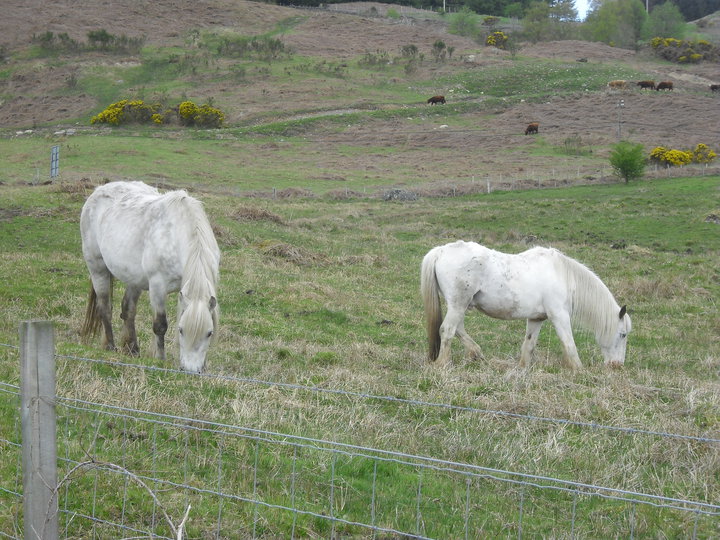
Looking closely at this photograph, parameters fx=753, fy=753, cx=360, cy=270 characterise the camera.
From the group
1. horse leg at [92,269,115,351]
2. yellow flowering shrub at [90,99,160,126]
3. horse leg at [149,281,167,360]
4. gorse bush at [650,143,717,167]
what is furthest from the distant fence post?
yellow flowering shrub at [90,99,160,126]

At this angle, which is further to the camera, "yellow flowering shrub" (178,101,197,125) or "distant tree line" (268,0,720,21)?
"distant tree line" (268,0,720,21)

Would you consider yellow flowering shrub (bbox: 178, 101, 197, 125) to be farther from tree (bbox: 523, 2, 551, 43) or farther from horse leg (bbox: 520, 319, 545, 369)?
tree (bbox: 523, 2, 551, 43)

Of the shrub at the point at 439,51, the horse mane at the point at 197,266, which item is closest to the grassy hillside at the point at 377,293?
the horse mane at the point at 197,266

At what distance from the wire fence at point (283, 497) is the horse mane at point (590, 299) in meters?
5.89

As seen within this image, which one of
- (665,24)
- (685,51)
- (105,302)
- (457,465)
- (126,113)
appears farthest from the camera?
(665,24)

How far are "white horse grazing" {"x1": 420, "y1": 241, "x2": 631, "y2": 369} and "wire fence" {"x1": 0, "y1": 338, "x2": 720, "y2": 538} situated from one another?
528 centimetres

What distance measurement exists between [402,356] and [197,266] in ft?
11.7

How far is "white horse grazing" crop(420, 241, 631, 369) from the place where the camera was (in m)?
10.6

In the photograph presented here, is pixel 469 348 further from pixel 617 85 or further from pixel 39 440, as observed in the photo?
pixel 617 85

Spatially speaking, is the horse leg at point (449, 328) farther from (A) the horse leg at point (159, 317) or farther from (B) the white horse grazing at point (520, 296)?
(A) the horse leg at point (159, 317)

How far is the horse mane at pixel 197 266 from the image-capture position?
8109mm

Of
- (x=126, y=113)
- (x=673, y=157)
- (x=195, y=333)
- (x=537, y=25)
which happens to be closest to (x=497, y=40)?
(x=537, y=25)

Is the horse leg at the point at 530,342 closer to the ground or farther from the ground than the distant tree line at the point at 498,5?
closer to the ground

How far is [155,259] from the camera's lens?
9305mm
